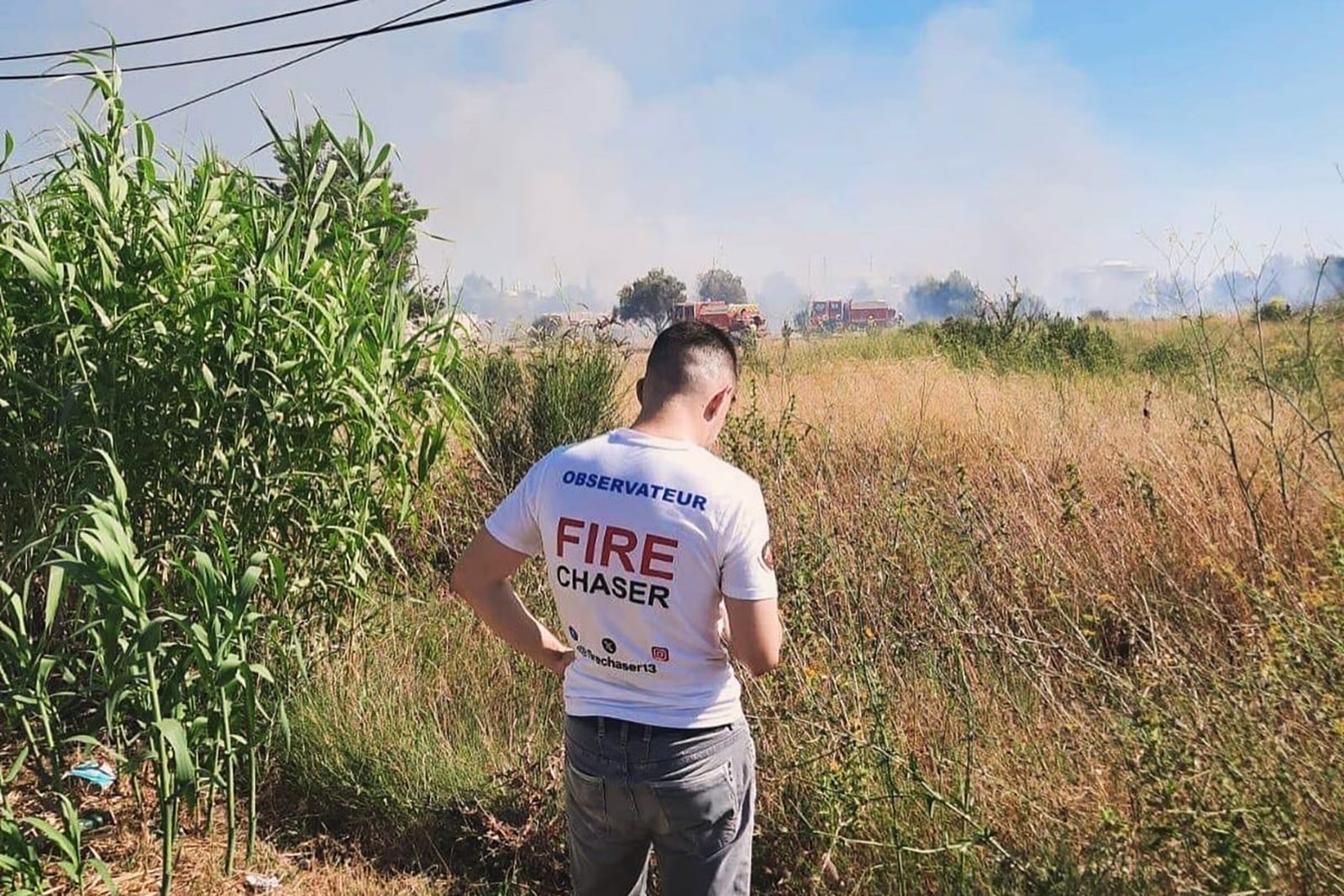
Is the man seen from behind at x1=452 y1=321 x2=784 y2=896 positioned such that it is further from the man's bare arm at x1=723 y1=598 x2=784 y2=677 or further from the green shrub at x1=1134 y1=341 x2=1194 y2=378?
the green shrub at x1=1134 y1=341 x2=1194 y2=378

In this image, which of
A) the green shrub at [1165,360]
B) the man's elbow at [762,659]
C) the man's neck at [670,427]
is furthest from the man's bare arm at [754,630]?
the green shrub at [1165,360]

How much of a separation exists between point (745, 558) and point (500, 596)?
0.70 metres

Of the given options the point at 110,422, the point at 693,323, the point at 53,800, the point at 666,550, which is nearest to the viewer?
the point at 666,550

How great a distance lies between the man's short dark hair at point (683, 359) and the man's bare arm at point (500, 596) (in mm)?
512

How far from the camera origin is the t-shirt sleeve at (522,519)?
217cm

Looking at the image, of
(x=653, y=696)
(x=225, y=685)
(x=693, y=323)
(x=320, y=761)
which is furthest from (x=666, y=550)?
(x=320, y=761)

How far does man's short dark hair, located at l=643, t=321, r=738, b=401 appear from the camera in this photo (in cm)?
212

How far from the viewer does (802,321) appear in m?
16.6

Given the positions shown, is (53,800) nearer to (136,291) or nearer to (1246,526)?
(136,291)

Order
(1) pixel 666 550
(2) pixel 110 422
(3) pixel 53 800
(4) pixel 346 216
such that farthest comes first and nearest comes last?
(4) pixel 346 216, (3) pixel 53 800, (2) pixel 110 422, (1) pixel 666 550

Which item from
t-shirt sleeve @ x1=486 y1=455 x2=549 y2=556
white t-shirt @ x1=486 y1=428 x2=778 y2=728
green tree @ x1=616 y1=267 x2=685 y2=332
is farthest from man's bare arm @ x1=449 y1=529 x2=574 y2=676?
green tree @ x1=616 y1=267 x2=685 y2=332

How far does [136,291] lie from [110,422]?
49 cm

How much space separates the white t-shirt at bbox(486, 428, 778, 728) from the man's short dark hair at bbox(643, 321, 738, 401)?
0.13 m

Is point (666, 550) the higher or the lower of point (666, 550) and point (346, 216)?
the lower
